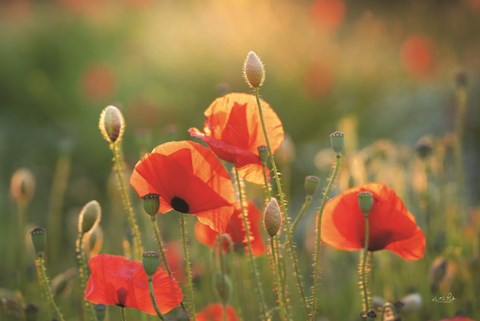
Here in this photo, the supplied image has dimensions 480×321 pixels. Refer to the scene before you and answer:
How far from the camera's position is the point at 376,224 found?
1.67 meters

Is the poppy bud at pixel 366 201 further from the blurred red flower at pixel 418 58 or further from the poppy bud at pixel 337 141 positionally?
the blurred red flower at pixel 418 58

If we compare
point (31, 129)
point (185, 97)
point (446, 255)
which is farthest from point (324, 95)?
point (446, 255)

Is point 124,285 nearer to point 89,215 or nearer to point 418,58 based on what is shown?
point 89,215

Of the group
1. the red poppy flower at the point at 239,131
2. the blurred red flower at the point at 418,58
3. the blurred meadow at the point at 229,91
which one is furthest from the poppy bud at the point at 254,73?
the blurred red flower at the point at 418,58

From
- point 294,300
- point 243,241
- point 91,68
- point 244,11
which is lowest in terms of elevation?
point 294,300

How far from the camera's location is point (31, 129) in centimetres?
630

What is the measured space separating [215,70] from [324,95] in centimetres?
106

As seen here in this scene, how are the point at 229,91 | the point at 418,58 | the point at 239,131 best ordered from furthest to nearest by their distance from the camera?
the point at 229,91
the point at 418,58
the point at 239,131

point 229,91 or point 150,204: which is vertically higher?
point 229,91

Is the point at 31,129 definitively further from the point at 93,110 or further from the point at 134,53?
the point at 134,53

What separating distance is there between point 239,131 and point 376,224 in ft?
1.13

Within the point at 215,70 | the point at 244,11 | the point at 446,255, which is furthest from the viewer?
the point at 244,11

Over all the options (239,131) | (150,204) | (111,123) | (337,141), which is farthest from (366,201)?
(111,123)

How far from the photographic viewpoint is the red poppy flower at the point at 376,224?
165cm
